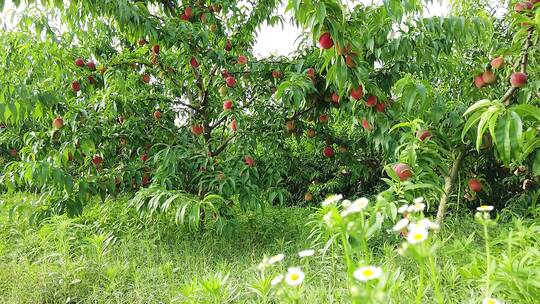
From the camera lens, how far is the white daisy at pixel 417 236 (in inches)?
29.8

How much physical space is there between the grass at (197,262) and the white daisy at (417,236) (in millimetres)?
416

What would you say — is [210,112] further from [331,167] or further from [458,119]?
[458,119]

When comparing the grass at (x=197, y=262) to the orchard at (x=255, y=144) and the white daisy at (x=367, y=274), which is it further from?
the white daisy at (x=367, y=274)

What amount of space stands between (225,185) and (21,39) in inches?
60.3

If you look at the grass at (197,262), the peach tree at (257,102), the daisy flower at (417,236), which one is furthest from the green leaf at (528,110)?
the daisy flower at (417,236)

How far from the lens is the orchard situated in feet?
5.61

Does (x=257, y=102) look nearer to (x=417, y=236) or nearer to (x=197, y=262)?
(x=197, y=262)

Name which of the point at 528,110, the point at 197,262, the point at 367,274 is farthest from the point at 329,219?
the point at 197,262

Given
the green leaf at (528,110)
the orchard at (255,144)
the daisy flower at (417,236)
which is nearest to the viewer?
the daisy flower at (417,236)

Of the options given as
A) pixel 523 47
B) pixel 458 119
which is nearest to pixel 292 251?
pixel 458 119

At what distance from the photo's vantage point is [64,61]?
2.57 meters

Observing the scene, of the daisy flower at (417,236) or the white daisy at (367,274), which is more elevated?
the daisy flower at (417,236)

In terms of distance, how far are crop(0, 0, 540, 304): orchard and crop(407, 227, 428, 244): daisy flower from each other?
35 centimetres

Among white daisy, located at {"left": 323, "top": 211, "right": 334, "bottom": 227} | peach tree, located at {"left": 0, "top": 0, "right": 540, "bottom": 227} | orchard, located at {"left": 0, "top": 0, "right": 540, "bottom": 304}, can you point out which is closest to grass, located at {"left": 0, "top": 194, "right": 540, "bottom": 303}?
orchard, located at {"left": 0, "top": 0, "right": 540, "bottom": 304}
